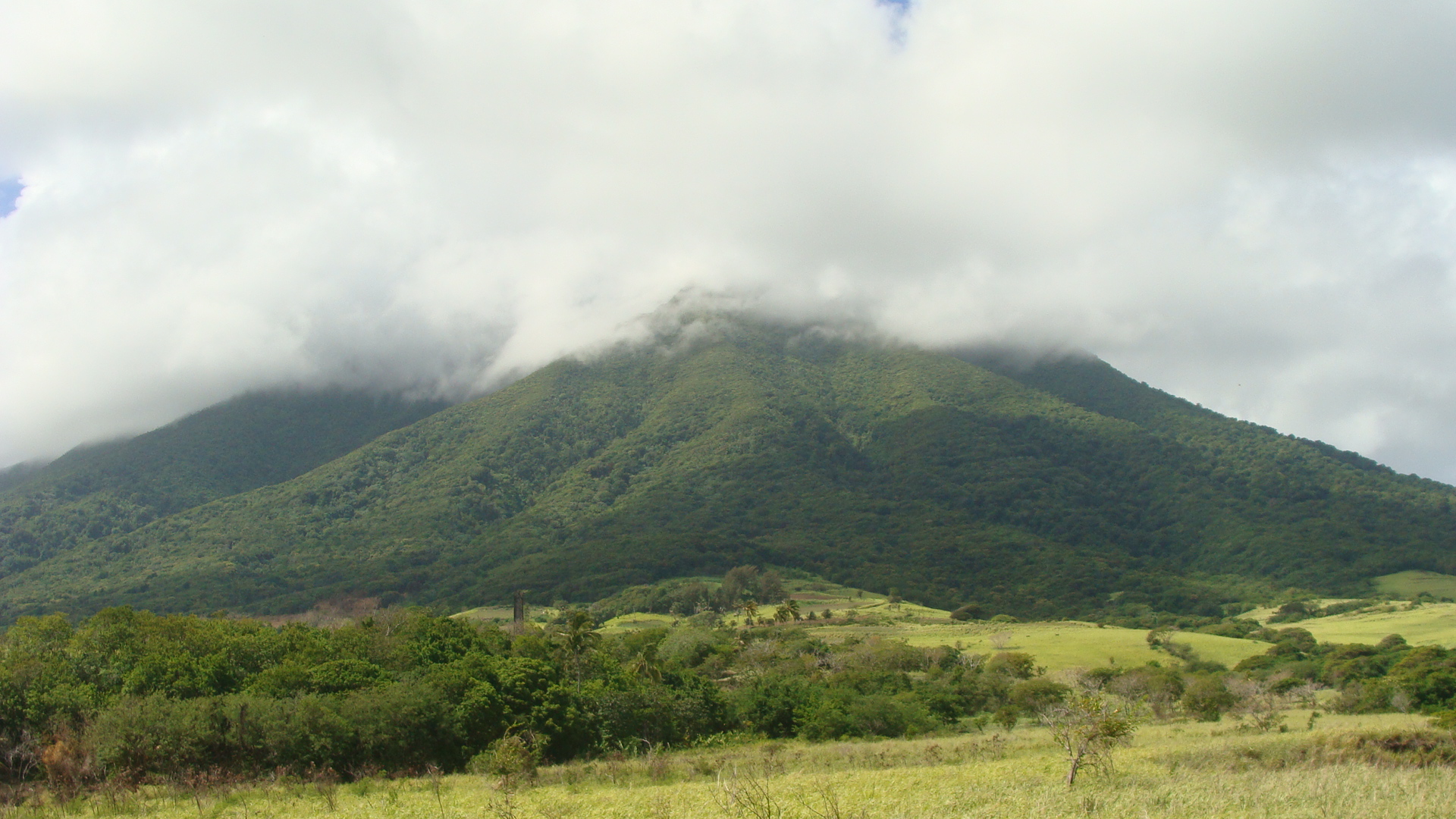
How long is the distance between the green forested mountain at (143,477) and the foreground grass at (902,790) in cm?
14275

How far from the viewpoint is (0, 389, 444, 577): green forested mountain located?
143m

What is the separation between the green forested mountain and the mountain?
31.9 ft

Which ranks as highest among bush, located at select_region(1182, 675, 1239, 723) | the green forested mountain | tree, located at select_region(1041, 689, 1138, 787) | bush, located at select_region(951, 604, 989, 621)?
the green forested mountain

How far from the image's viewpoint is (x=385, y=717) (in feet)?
116

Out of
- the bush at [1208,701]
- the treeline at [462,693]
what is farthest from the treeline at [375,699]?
the bush at [1208,701]

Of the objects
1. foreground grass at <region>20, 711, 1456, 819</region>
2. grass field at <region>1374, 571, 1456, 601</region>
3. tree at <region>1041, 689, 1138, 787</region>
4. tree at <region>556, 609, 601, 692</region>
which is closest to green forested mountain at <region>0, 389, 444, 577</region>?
tree at <region>556, 609, 601, 692</region>

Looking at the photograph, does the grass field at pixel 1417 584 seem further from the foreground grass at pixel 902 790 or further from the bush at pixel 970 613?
the foreground grass at pixel 902 790

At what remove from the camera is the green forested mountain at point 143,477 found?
469ft

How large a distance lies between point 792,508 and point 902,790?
129m

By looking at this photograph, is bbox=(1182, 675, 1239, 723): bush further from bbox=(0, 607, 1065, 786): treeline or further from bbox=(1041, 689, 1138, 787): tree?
bbox=(1041, 689, 1138, 787): tree

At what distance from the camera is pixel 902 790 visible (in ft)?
79.0

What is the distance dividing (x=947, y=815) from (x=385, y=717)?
24481 mm

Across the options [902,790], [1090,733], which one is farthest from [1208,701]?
[902,790]

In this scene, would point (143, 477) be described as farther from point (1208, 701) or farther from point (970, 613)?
point (1208, 701)
